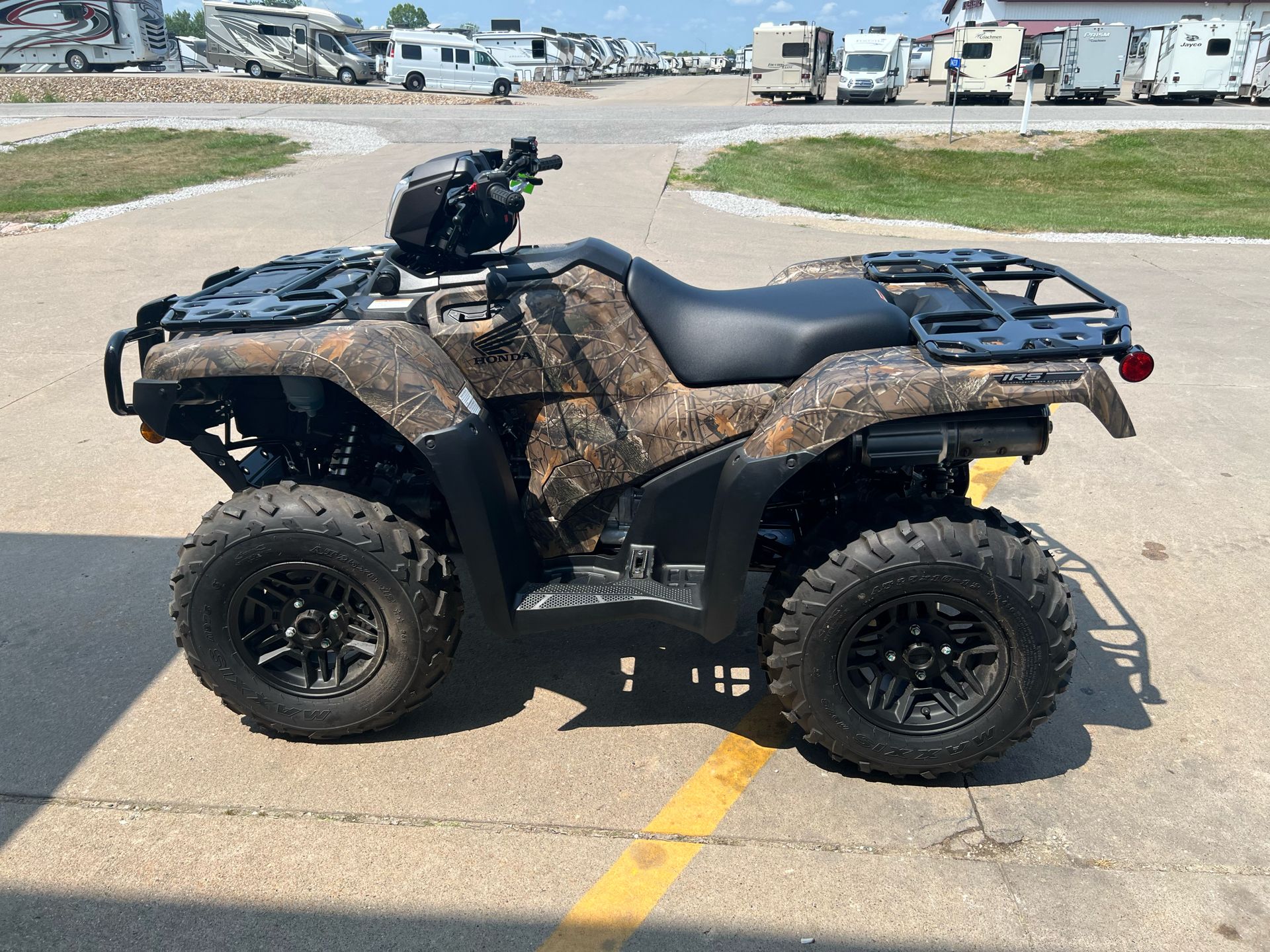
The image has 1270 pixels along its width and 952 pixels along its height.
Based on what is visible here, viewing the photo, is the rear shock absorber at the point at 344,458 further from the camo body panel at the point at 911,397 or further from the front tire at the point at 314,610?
the camo body panel at the point at 911,397

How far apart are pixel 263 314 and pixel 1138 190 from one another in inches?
704

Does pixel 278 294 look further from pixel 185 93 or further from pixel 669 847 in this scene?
pixel 185 93

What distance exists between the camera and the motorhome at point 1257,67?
29844 mm

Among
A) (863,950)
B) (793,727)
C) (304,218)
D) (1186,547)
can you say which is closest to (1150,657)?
(1186,547)

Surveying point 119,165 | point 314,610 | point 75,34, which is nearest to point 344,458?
point 314,610

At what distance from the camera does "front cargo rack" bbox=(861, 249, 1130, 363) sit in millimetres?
2775

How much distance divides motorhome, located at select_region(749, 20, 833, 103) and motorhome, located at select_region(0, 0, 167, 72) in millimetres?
22625

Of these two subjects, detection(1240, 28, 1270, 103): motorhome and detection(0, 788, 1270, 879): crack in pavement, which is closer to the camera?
detection(0, 788, 1270, 879): crack in pavement

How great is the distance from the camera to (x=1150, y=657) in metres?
3.70

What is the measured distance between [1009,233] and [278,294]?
11.2 m

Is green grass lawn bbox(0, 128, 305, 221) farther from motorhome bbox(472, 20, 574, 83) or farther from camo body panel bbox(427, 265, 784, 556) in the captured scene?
motorhome bbox(472, 20, 574, 83)

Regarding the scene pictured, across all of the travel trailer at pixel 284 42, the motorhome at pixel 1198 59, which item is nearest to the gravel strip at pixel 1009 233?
the motorhome at pixel 1198 59

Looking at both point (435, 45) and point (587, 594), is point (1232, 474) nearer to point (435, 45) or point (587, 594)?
point (587, 594)

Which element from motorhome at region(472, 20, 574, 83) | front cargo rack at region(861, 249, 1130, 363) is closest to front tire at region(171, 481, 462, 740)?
front cargo rack at region(861, 249, 1130, 363)
